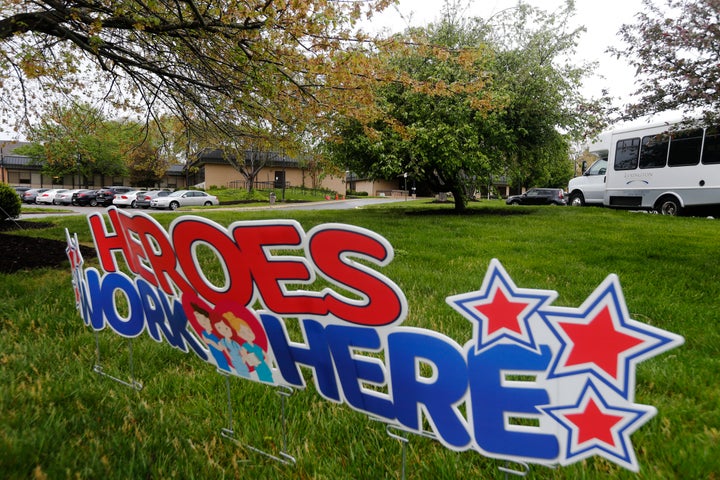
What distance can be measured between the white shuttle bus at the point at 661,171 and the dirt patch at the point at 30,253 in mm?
15017

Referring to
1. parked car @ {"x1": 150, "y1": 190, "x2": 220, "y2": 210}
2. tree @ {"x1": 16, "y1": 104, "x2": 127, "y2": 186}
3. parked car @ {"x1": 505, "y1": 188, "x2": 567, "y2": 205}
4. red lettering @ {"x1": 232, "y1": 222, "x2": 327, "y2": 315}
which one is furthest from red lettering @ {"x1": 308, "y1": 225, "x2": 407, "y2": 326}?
parked car @ {"x1": 150, "y1": 190, "x2": 220, "y2": 210}

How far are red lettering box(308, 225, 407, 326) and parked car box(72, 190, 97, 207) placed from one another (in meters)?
40.8

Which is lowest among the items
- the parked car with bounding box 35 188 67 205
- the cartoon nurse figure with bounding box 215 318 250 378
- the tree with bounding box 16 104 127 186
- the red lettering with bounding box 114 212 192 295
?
the parked car with bounding box 35 188 67 205

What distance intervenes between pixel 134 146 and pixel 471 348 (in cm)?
959

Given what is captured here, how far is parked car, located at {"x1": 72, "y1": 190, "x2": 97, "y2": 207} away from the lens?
114 ft

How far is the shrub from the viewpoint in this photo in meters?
12.6

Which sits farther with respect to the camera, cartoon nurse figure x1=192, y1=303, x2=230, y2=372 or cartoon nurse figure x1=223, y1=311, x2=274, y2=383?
cartoon nurse figure x1=192, y1=303, x2=230, y2=372

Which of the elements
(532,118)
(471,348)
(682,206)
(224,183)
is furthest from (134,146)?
(224,183)

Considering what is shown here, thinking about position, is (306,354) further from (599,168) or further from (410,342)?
(599,168)

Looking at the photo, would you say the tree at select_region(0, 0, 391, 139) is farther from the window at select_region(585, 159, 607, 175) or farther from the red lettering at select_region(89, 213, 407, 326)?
the window at select_region(585, 159, 607, 175)

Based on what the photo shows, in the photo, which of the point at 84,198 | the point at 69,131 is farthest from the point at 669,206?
the point at 84,198

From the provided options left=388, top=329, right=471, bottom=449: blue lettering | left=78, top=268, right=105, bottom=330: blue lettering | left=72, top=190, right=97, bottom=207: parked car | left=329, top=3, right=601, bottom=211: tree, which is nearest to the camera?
left=388, top=329, right=471, bottom=449: blue lettering

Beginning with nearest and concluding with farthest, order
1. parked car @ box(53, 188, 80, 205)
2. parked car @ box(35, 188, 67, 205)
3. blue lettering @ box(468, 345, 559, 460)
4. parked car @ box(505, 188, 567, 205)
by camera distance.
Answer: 1. blue lettering @ box(468, 345, 559, 460)
2. parked car @ box(505, 188, 567, 205)
3. parked car @ box(53, 188, 80, 205)
4. parked car @ box(35, 188, 67, 205)

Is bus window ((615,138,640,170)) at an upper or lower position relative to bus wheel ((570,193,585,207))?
upper
